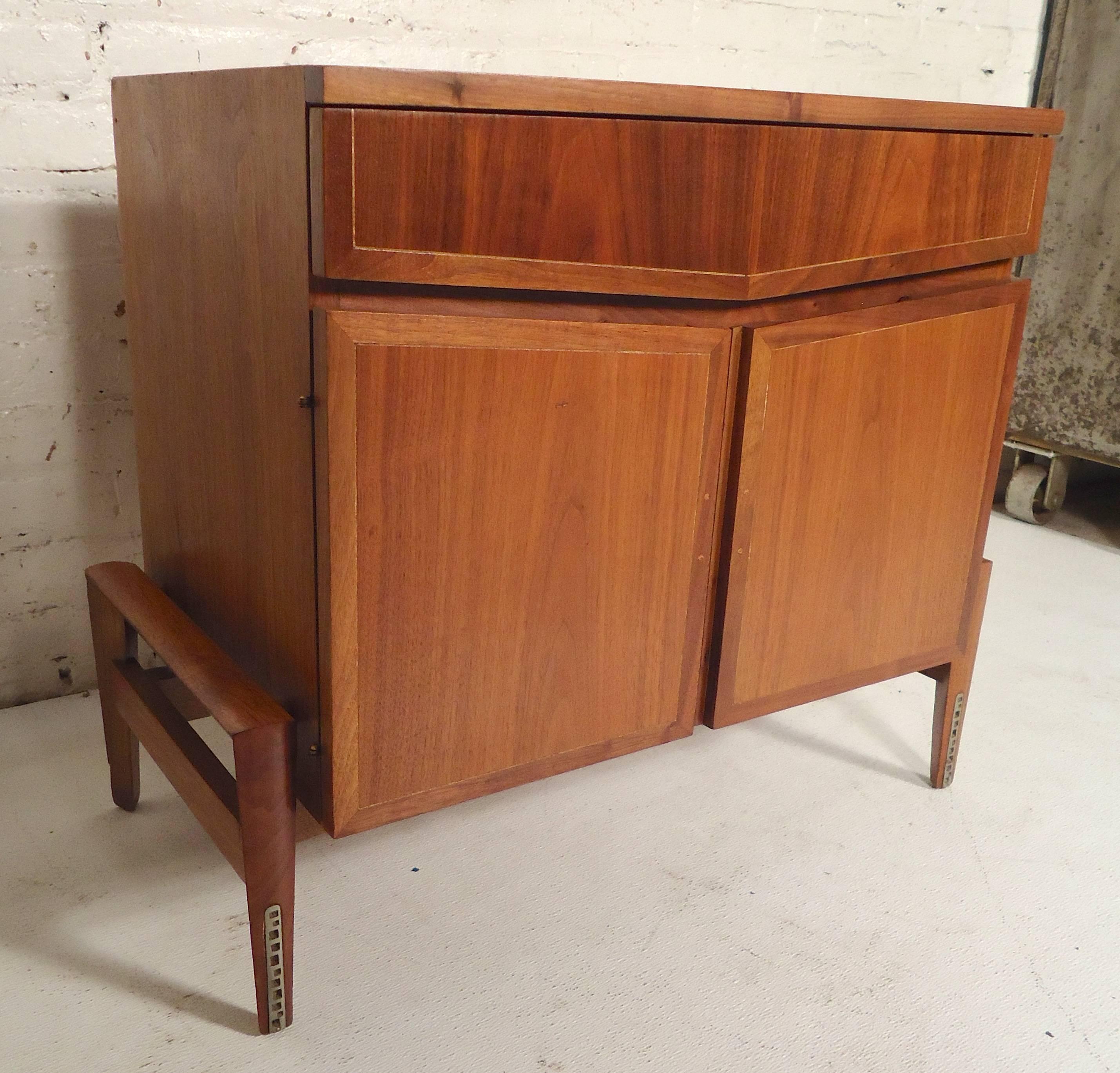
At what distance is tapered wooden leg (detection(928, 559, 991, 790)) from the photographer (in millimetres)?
1416

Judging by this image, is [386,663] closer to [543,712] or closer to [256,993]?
[543,712]

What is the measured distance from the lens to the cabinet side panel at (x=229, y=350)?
89 centimetres

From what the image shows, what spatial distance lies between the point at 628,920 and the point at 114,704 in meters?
0.65

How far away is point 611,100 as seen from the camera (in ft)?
2.95

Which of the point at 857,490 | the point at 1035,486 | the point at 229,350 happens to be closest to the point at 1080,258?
the point at 1035,486

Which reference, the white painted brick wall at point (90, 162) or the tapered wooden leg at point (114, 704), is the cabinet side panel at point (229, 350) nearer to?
the tapered wooden leg at point (114, 704)

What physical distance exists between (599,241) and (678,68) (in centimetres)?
111

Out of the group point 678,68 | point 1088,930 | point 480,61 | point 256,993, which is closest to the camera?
point 256,993

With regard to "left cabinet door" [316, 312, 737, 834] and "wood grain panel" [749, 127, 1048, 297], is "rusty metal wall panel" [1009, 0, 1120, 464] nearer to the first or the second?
Result: "wood grain panel" [749, 127, 1048, 297]

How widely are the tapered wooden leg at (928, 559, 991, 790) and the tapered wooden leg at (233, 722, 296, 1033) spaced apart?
88cm

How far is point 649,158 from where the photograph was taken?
939 mm

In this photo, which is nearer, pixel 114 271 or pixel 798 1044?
pixel 798 1044

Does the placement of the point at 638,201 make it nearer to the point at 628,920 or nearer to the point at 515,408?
the point at 515,408

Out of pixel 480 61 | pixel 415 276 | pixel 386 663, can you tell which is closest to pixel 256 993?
pixel 386 663
